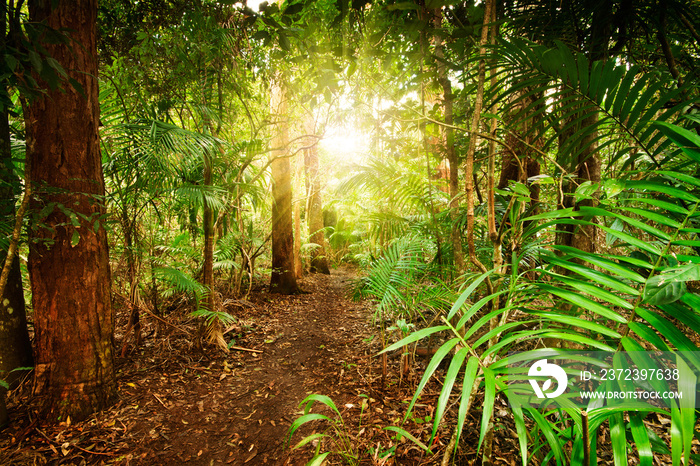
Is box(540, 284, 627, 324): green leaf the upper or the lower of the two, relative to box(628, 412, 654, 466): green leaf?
upper

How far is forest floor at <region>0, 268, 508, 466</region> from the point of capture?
1.55m

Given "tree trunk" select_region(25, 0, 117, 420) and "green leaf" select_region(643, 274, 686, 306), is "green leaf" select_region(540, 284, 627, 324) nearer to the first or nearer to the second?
"green leaf" select_region(643, 274, 686, 306)

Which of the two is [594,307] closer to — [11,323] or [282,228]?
[11,323]

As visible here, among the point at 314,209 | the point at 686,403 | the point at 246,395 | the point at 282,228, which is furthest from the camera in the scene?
the point at 314,209

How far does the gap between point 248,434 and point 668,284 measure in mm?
2241

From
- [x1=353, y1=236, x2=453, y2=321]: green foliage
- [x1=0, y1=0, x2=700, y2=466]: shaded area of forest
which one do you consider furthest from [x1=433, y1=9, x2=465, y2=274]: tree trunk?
[x1=353, y1=236, x2=453, y2=321]: green foliage

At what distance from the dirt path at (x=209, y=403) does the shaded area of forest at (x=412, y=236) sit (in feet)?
0.09

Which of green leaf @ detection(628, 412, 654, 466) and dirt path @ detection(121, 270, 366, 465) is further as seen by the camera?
dirt path @ detection(121, 270, 366, 465)

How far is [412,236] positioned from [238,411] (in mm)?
1992

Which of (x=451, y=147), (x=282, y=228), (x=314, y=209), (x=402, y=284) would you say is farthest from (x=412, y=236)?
(x=314, y=209)

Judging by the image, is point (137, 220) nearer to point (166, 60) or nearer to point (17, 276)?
point (17, 276)

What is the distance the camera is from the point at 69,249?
1.72 meters

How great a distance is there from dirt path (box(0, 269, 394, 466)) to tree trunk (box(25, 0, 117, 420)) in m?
0.21

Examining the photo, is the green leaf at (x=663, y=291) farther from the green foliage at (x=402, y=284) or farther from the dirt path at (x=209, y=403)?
the dirt path at (x=209, y=403)
